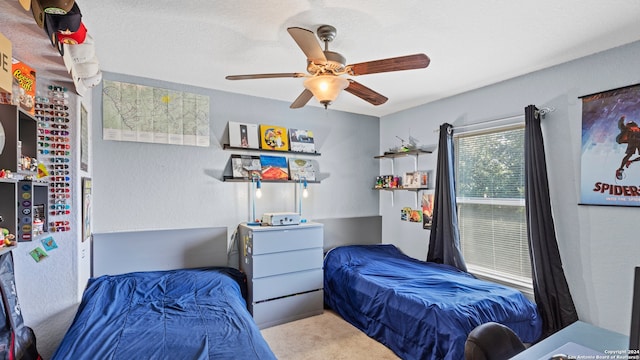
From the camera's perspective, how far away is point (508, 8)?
1.79 m

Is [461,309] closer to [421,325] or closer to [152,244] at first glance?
[421,325]

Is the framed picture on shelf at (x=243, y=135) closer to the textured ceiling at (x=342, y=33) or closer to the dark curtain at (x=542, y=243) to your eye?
the textured ceiling at (x=342, y=33)

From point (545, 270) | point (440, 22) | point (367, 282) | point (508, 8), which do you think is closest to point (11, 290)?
point (367, 282)

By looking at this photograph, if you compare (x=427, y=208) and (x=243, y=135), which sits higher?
(x=243, y=135)

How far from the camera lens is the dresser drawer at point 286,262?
116 inches

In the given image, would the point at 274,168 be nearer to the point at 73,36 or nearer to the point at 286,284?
the point at 286,284

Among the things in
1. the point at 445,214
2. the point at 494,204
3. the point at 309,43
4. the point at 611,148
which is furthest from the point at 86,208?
the point at 611,148

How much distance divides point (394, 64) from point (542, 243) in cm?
192

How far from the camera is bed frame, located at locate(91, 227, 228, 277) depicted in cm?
276

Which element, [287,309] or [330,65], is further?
[287,309]

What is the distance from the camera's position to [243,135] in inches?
134

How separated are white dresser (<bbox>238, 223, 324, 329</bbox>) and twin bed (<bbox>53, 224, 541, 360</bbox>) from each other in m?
0.18

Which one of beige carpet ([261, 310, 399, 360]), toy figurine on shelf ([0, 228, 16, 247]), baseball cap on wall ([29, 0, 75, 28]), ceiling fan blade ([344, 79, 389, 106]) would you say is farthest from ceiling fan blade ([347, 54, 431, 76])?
beige carpet ([261, 310, 399, 360])

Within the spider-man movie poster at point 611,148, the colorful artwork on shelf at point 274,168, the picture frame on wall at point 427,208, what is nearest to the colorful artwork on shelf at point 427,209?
the picture frame on wall at point 427,208
